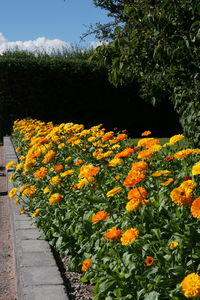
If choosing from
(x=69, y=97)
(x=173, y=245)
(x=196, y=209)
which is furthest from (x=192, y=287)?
(x=69, y=97)

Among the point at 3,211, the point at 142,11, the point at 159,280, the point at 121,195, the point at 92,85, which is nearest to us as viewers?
the point at 159,280

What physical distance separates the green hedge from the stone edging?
1068 cm

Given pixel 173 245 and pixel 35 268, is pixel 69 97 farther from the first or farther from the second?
pixel 173 245

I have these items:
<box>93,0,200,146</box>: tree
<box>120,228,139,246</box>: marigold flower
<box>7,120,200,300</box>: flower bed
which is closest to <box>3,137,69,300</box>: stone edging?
<box>7,120,200,300</box>: flower bed

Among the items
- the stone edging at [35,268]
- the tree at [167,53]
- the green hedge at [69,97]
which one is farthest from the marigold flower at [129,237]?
the green hedge at [69,97]

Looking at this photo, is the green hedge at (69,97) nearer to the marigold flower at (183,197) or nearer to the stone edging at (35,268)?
the stone edging at (35,268)

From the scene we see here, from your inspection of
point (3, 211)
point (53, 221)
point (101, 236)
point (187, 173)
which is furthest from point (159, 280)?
point (3, 211)

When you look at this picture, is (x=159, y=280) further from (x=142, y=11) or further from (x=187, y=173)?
(x=142, y=11)

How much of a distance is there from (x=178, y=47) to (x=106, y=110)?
1135 cm

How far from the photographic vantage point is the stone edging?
2525mm

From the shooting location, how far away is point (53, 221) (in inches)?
135

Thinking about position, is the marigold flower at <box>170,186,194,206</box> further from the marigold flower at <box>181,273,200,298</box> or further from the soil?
the soil

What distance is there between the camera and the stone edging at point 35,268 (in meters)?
2.53

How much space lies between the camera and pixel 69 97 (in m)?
14.7
